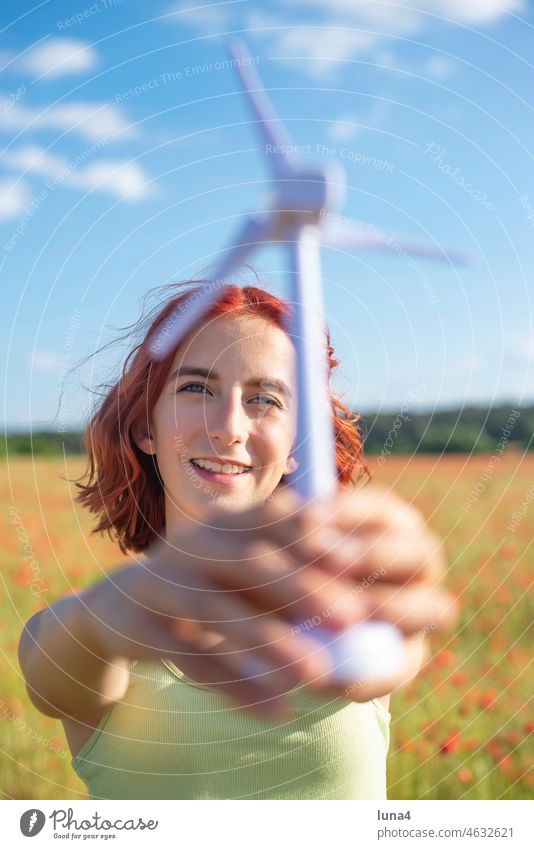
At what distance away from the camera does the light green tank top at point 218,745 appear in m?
0.81

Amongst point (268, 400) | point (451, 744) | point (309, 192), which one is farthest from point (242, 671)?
point (451, 744)

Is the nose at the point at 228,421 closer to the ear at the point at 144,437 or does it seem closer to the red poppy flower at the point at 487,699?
the ear at the point at 144,437

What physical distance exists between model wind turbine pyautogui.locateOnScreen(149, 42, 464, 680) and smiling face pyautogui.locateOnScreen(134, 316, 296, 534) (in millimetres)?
25

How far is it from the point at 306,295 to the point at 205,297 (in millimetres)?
195

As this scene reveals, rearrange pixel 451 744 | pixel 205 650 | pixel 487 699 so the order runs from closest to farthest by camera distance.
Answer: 1. pixel 205 650
2. pixel 451 744
3. pixel 487 699

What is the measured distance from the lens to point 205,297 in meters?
0.85

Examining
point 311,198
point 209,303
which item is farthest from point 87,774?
point 311,198

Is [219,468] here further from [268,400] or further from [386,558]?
[386,558]

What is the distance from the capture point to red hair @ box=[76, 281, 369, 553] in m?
0.85

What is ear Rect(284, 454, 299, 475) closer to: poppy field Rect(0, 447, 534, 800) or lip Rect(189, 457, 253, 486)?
lip Rect(189, 457, 253, 486)

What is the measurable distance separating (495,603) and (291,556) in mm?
1520

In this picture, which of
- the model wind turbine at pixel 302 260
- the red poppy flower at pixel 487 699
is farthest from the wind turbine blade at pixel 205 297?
the red poppy flower at pixel 487 699

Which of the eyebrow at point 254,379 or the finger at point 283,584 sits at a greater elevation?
the eyebrow at point 254,379
